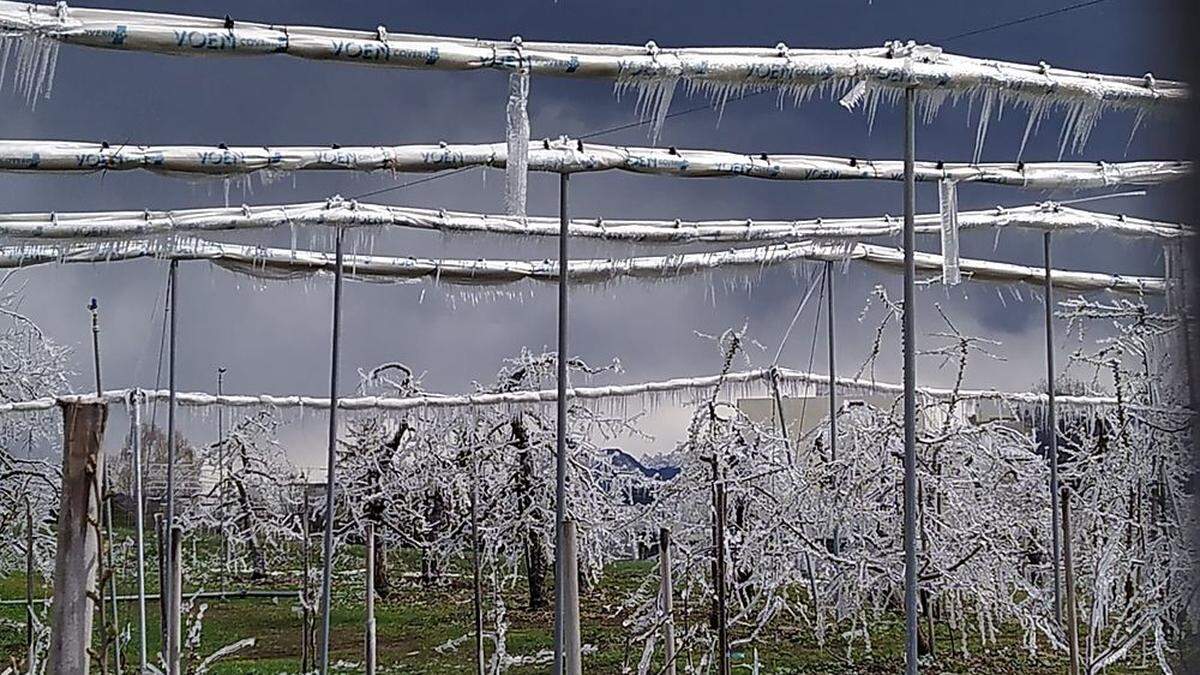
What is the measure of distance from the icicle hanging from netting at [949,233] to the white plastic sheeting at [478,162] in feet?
1.28

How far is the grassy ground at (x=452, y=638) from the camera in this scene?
8.48 metres

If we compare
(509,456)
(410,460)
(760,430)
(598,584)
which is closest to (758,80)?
(760,430)

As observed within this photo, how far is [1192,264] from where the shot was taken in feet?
1.24

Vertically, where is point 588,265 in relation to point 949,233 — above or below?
above

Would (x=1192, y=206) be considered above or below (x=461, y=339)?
below

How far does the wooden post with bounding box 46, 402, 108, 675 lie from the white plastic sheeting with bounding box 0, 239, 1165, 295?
13.9 feet

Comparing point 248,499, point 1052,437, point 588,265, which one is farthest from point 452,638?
point 1052,437

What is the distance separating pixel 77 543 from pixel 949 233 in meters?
2.97

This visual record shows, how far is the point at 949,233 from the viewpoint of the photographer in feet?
13.8

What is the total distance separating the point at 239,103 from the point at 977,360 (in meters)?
5.32

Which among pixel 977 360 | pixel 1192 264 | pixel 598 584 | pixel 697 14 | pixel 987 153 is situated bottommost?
pixel 598 584

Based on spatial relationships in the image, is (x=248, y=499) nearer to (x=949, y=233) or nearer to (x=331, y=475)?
(x=331, y=475)

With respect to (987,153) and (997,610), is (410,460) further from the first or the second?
(987,153)

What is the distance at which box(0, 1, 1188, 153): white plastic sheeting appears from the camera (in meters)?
3.50
